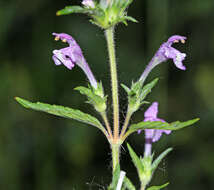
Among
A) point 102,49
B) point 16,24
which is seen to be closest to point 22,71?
point 16,24

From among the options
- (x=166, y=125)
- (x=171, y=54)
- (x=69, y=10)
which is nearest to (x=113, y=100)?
(x=166, y=125)

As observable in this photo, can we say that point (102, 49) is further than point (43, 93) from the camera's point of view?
Yes

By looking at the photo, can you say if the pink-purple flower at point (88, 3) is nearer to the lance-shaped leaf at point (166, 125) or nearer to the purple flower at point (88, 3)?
the purple flower at point (88, 3)

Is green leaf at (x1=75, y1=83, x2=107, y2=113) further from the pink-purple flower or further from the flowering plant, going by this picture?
the pink-purple flower

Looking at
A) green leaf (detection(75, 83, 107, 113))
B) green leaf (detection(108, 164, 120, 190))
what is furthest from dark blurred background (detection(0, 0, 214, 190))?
green leaf (detection(108, 164, 120, 190))

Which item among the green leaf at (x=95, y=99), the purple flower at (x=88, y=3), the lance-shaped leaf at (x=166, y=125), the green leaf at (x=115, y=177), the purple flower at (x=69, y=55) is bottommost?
the green leaf at (x=115, y=177)

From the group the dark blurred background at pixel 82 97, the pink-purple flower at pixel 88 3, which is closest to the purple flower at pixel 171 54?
the pink-purple flower at pixel 88 3

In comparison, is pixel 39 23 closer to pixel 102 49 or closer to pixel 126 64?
pixel 102 49

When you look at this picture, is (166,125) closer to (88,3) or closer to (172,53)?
(172,53)
